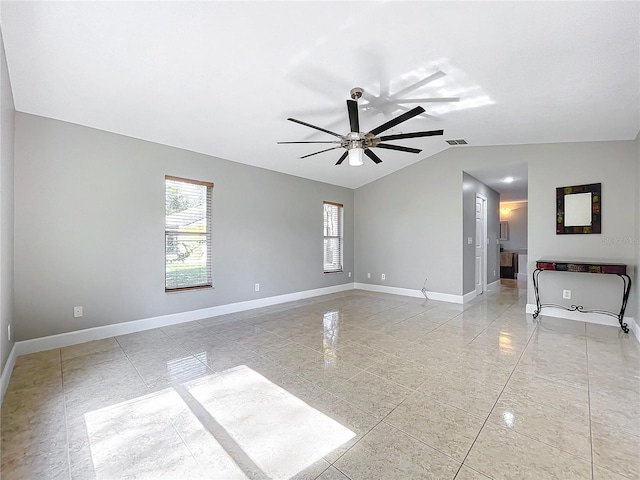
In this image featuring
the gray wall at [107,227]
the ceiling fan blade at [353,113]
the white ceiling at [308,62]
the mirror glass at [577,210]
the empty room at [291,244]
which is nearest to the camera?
the empty room at [291,244]

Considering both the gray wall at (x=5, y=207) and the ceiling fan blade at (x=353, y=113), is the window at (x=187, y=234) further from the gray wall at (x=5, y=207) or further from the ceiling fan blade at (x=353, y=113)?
the ceiling fan blade at (x=353, y=113)

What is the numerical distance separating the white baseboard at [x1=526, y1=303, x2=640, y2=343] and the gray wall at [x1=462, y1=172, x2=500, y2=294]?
1.27 metres

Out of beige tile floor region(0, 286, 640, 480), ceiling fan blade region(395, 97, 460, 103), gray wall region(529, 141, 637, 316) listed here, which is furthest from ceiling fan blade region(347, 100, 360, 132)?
gray wall region(529, 141, 637, 316)

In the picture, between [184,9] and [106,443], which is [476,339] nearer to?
[106,443]

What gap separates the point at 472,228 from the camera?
621 cm

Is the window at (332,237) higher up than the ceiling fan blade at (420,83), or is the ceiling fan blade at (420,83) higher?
the ceiling fan blade at (420,83)

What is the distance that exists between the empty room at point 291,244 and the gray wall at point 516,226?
5470 millimetres

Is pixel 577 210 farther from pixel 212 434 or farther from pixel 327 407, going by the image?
pixel 212 434

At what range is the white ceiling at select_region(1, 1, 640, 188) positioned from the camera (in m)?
2.13

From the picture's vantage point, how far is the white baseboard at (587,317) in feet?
13.1

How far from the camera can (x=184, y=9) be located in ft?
6.81

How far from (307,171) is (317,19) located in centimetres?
368

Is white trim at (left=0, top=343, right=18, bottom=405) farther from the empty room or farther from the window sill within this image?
the window sill

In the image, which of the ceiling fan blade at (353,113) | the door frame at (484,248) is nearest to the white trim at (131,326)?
the ceiling fan blade at (353,113)
